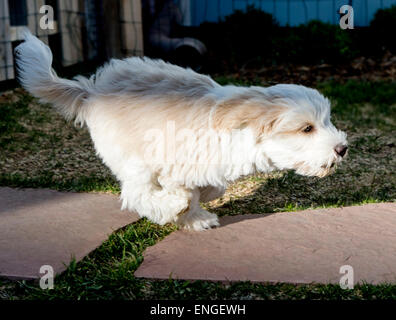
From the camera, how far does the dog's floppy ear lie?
9.48 feet

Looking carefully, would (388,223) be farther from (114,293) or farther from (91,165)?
(91,165)

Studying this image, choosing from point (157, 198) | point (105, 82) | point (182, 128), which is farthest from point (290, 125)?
point (105, 82)

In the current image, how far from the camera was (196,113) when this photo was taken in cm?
302

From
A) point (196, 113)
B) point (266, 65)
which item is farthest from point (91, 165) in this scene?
point (266, 65)

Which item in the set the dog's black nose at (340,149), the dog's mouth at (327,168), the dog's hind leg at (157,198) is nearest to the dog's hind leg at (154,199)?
the dog's hind leg at (157,198)

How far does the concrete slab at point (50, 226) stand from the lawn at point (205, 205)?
87 mm

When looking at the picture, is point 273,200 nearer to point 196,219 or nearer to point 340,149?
point 196,219

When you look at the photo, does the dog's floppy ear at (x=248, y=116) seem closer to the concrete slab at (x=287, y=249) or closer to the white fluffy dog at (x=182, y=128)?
the white fluffy dog at (x=182, y=128)

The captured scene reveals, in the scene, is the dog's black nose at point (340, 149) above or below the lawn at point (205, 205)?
above

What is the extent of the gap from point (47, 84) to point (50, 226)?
771 mm

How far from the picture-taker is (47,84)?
10.9 ft

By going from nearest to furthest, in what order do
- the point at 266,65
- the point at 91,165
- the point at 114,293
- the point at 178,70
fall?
the point at 114,293 < the point at 178,70 < the point at 91,165 < the point at 266,65

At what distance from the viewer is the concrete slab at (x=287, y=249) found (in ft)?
9.16
